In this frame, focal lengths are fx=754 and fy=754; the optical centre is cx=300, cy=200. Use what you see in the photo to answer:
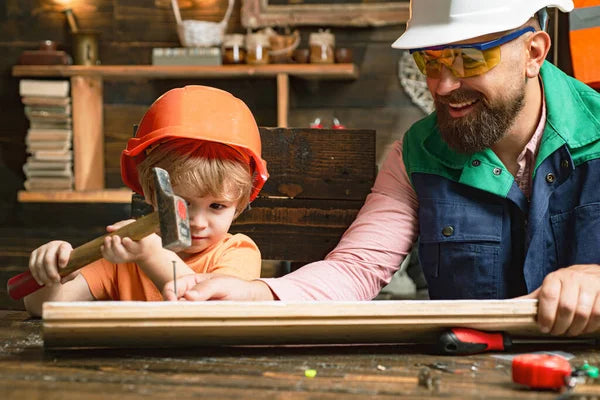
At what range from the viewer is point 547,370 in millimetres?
1024

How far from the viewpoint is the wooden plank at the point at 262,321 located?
1.15 meters

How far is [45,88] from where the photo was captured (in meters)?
4.45

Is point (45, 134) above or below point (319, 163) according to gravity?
below

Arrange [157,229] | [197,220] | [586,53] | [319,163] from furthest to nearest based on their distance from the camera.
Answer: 1. [586,53]
2. [319,163]
3. [197,220]
4. [157,229]

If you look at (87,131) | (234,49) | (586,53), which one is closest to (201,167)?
(586,53)

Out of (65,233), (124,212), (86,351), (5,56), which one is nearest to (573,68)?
(86,351)

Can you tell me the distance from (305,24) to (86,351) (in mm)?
3572

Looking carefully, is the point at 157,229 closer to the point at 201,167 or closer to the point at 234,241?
the point at 201,167

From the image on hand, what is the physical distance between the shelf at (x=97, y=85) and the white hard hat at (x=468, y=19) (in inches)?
97.3

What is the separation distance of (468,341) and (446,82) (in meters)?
0.77

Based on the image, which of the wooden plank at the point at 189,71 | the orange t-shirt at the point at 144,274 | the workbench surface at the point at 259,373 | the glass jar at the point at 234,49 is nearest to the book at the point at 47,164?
the wooden plank at the point at 189,71

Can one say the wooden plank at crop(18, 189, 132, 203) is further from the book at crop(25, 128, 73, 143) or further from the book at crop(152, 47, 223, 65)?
the book at crop(152, 47, 223, 65)

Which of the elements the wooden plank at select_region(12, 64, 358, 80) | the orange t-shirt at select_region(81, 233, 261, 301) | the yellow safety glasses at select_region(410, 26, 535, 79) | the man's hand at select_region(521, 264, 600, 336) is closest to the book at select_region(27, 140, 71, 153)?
the wooden plank at select_region(12, 64, 358, 80)

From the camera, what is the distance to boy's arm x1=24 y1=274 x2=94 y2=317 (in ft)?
5.39
